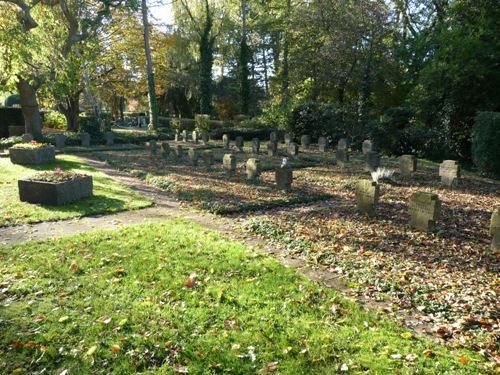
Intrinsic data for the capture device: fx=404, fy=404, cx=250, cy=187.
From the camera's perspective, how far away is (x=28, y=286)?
559 cm

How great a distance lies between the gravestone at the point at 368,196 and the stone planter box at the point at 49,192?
732 cm

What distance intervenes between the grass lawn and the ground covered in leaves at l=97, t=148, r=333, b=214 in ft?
12.6

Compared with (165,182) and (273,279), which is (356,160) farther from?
(273,279)

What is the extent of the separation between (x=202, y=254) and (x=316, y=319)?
2587 mm

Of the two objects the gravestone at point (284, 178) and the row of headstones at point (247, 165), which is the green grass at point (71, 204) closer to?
the row of headstones at point (247, 165)

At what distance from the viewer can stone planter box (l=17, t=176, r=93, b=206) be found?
10.2 meters

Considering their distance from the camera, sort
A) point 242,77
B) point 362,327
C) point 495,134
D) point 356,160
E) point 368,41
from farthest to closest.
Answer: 1. point 242,77
2. point 368,41
3. point 356,160
4. point 495,134
5. point 362,327

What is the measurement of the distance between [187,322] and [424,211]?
5.42 m

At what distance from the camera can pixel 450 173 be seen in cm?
1272

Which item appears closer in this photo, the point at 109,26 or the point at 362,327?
the point at 362,327

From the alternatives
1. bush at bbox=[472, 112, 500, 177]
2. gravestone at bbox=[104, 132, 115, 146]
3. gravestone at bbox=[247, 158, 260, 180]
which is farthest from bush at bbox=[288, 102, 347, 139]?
gravestone at bbox=[247, 158, 260, 180]

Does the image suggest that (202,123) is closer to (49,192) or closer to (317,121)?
(317,121)

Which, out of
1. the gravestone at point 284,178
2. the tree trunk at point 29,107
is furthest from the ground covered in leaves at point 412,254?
the tree trunk at point 29,107

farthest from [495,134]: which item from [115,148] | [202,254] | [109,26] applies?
[109,26]
